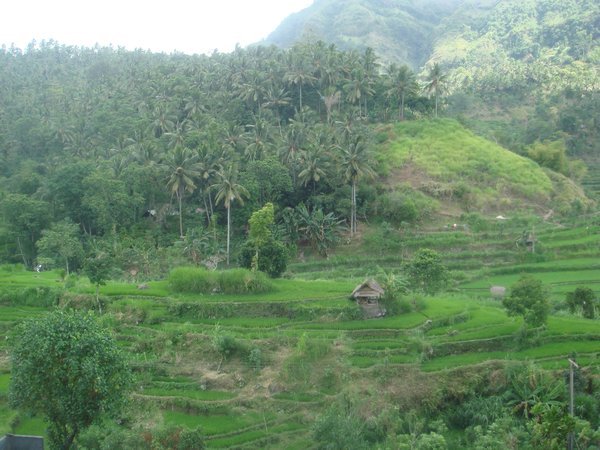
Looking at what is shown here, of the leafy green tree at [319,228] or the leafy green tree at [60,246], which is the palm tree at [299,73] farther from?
the leafy green tree at [60,246]

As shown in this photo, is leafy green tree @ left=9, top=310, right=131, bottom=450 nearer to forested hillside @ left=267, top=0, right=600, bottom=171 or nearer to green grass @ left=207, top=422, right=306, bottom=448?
green grass @ left=207, top=422, right=306, bottom=448

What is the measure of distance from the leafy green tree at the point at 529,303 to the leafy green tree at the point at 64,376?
19800mm

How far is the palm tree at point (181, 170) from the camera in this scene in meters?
52.7

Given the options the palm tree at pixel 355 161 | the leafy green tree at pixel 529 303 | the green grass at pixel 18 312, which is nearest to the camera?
the leafy green tree at pixel 529 303

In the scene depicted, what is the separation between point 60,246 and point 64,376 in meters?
27.7

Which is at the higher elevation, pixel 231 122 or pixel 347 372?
pixel 231 122

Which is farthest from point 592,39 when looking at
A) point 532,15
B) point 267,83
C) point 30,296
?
point 30,296

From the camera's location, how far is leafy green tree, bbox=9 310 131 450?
20.5m

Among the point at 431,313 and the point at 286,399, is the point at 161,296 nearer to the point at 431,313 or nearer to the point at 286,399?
the point at 286,399

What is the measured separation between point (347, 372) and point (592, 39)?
115122 millimetres

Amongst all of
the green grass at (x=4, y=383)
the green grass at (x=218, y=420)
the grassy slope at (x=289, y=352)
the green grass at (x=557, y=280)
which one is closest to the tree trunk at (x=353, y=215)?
the green grass at (x=557, y=280)

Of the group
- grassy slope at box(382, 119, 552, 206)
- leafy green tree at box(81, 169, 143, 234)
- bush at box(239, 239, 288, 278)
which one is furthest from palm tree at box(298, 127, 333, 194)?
bush at box(239, 239, 288, 278)

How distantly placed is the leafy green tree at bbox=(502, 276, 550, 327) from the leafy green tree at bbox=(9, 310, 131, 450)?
1980cm

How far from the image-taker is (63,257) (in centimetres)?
4719
